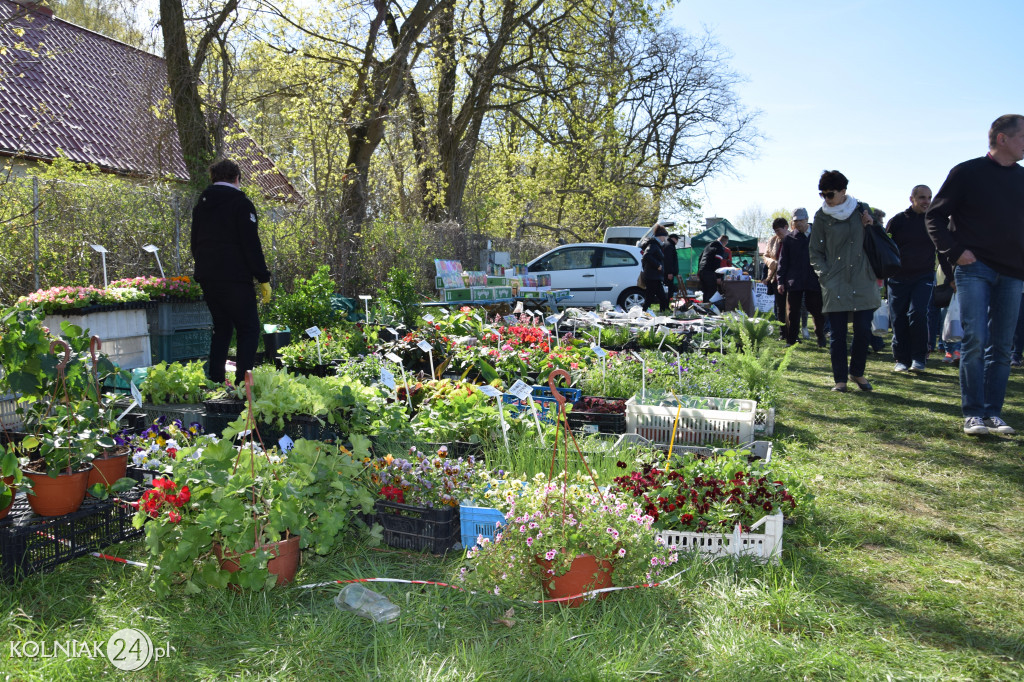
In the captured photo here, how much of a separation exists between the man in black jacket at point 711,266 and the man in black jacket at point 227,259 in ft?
31.1

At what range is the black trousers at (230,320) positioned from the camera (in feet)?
17.5

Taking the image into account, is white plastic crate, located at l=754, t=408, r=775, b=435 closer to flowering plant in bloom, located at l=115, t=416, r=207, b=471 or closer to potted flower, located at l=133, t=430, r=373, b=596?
potted flower, located at l=133, t=430, r=373, b=596

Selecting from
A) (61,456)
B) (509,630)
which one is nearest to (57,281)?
(61,456)

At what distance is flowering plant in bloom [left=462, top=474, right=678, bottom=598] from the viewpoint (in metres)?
2.41

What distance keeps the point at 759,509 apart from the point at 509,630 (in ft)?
4.09

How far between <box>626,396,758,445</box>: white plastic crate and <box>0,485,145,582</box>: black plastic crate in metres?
2.78

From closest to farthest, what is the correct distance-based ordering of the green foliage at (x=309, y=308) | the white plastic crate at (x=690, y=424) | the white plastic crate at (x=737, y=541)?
the white plastic crate at (x=737, y=541) < the white plastic crate at (x=690, y=424) < the green foliage at (x=309, y=308)

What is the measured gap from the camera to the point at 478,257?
50.7 ft

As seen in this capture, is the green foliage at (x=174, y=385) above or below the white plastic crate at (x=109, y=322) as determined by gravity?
below

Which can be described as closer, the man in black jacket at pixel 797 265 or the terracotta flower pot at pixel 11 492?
the terracotta flower pot at pixel 11 492

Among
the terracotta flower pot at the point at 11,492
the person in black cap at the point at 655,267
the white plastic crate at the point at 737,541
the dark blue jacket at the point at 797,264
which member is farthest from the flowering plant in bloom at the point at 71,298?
the person in black cap at the point at 655,267

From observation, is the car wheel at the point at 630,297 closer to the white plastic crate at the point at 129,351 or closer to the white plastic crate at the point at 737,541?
the white plastic crate at the point at 129,351

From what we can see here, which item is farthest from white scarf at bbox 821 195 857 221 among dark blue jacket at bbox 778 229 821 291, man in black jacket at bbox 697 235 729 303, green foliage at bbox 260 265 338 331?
man in black jacket at bbox 697 235 729 303

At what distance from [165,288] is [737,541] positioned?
5113 millimetres
